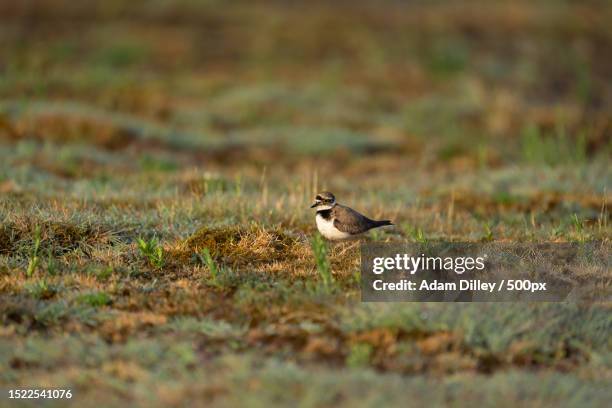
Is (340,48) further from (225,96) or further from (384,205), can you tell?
(384,205)

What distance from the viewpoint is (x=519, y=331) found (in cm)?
570

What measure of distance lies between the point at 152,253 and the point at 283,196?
2959 mm

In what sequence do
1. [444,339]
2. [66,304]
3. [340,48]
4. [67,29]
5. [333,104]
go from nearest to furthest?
[444,339], [66,304], [333,104], [340,48], [67,29]

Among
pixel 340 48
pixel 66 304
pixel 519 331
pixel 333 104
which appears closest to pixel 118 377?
pixel 66 304

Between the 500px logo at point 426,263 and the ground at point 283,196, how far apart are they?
1.36 feet

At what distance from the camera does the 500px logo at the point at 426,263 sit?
684cm

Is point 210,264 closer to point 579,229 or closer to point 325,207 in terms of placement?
point 325,207

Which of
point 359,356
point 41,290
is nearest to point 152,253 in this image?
point 41,290

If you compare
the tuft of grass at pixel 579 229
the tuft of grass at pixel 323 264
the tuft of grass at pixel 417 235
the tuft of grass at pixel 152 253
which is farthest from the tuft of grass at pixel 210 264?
the tuft of grass at pixel 579 229

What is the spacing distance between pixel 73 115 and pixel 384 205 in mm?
7430

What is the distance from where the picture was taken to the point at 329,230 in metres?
7.16

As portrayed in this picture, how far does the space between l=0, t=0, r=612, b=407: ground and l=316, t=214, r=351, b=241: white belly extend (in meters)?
0.25

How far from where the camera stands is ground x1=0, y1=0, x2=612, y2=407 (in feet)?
17.1

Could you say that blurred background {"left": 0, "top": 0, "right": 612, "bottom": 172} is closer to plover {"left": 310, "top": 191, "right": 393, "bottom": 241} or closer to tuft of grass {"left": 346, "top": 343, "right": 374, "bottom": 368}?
plover {"left": 310, "top": 191, "right": 393, "bottom": 241}
